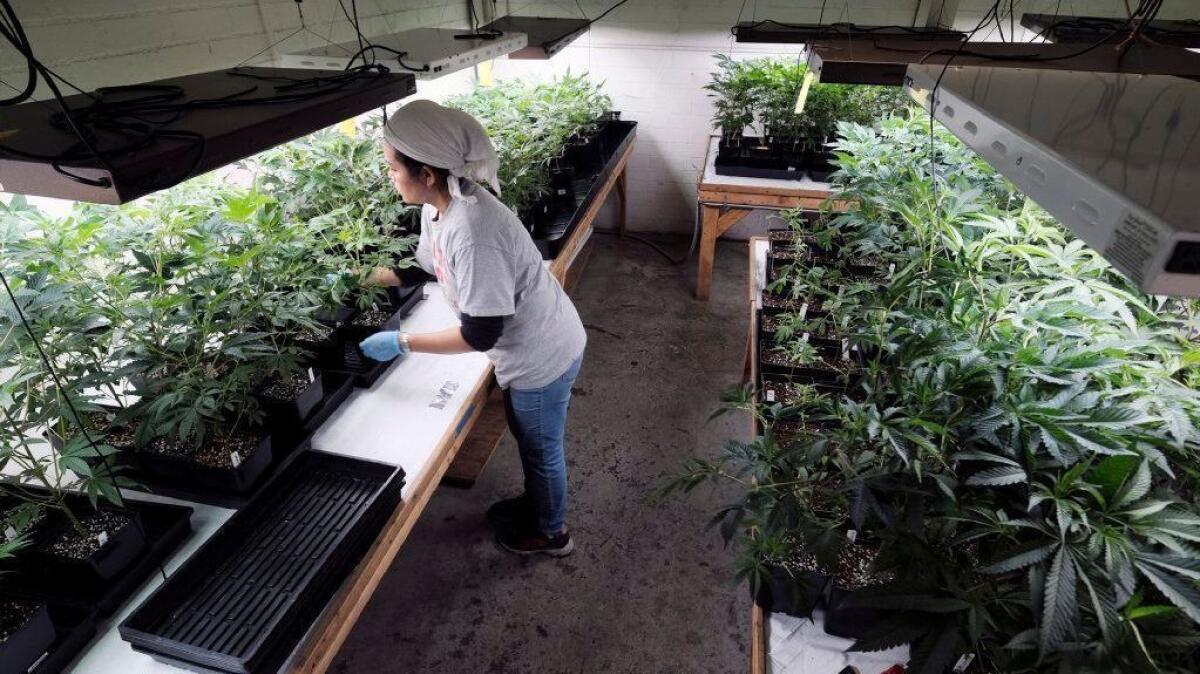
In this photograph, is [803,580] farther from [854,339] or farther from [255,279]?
[255,279]

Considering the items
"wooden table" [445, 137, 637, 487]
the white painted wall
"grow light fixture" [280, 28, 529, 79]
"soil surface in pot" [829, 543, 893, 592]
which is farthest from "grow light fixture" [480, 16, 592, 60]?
"soil surface in pot" [829, 543, 893, 592]

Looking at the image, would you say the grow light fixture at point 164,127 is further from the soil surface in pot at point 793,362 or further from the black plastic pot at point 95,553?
the soil surface in pot at point 793,362

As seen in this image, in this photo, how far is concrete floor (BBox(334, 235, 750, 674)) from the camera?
2082 millimetres

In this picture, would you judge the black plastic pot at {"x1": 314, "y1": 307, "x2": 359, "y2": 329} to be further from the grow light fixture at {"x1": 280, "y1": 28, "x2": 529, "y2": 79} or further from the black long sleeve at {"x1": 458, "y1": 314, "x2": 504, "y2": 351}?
the grow light fixture at {"x1": 280, "y1": 28, "x2": 529, "y2": 79}

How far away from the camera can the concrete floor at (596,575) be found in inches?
82.0

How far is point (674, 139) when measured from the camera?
16.3ft

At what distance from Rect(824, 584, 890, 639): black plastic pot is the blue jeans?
38.8 inches

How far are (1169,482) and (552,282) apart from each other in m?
1.51

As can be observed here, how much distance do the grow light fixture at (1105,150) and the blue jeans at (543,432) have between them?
130cm

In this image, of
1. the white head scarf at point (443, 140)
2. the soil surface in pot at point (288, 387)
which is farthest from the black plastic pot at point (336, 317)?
the white head scarf at point (443, 140)

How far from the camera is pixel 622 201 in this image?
504 centimetres

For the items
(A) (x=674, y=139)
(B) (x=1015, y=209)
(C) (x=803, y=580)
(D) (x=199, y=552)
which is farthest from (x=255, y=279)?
(A) (x=674, y=139)

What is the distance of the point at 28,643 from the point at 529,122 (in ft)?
9.06

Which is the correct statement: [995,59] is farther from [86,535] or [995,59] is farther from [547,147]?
[86,535]
